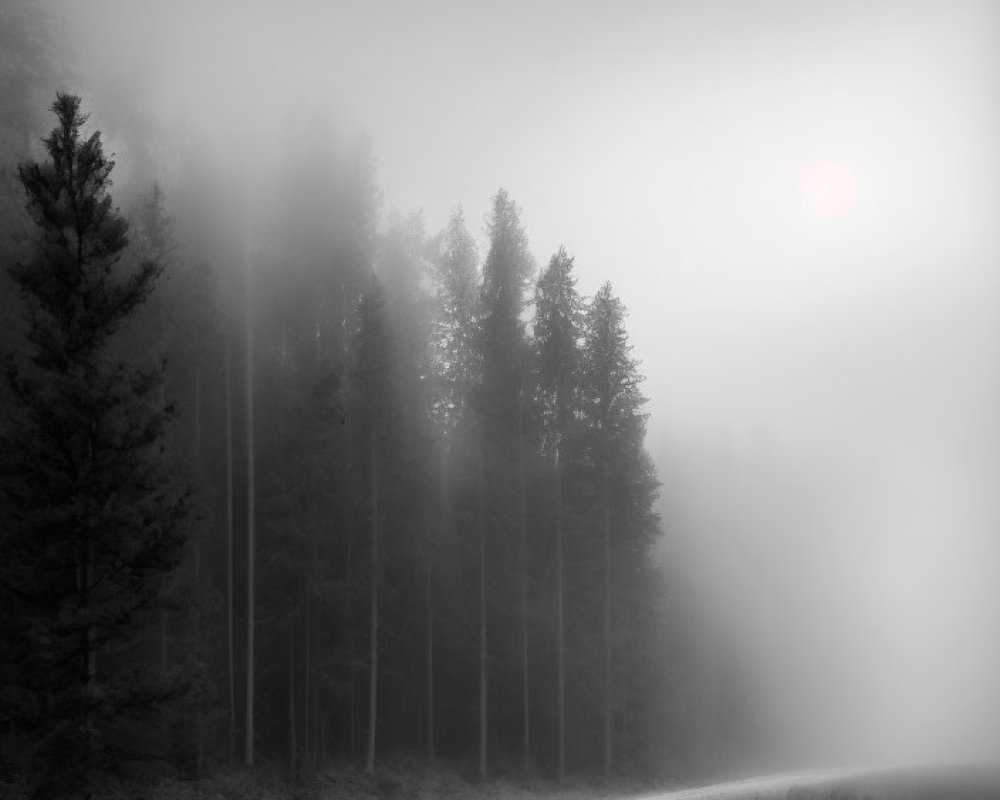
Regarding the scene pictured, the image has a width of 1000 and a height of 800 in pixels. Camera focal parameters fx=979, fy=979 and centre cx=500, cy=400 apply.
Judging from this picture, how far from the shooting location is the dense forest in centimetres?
2930

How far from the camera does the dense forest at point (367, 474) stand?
1153 inches

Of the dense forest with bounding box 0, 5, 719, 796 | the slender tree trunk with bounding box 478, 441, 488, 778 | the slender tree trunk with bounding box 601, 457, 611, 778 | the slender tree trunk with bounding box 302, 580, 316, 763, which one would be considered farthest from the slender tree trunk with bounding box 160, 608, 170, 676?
the slender tree trunk with bounding box 601, 457, 611, 778

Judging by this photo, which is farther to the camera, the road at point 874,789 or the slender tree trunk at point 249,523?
the slender tree trunk at point 249,523

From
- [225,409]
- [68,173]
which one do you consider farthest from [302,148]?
[68,173]

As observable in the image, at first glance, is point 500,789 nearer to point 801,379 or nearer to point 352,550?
point 352,550

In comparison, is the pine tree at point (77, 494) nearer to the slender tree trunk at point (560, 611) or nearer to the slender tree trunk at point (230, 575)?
the slender tree trunk at point (230, 575)

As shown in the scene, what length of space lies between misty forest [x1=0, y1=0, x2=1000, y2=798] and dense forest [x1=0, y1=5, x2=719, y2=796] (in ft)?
0.42

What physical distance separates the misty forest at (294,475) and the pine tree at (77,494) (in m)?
0.06

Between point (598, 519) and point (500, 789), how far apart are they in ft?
35.8

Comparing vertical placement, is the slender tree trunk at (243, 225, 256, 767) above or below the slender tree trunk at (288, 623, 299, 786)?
above

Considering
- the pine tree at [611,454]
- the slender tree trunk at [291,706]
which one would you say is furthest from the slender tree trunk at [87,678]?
the pine tree at [611,454]

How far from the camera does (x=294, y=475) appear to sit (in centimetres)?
2970

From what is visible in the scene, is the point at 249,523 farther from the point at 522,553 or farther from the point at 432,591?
the point at 522,553

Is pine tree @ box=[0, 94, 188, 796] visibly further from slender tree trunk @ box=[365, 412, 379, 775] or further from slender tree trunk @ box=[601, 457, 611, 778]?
slender tree trunk @ box=[601, 457, 611, 778]
